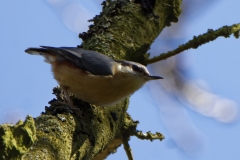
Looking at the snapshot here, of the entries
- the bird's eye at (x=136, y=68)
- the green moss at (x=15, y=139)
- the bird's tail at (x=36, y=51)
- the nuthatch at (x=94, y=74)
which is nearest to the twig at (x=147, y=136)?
the nuthatch at (x=94, y=74)

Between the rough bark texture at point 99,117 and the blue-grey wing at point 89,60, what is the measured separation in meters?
0.07

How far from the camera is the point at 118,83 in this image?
313 cm

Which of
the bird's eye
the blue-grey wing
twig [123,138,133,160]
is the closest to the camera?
twig [123,138,133,160]

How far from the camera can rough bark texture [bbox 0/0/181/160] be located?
4.53 feet

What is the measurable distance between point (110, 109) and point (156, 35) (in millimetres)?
859

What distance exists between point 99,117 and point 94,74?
0.54 metres

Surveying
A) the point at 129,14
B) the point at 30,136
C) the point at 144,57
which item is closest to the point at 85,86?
the point at 144,57

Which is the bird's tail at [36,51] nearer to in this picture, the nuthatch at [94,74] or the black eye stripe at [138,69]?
the nuthatch at [94,74]

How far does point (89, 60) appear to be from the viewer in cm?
299

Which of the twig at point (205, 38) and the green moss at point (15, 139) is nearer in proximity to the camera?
the green moss at point (15, 139)

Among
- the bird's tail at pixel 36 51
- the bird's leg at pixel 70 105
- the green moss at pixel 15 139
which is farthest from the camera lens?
the bird's tail at pixel 36 51

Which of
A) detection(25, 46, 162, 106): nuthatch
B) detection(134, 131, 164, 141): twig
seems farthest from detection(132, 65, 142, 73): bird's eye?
detection(134, 131, 164, 141): twig

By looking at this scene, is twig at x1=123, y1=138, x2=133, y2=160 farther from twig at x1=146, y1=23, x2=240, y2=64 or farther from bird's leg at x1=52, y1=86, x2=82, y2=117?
twig at x1=146, y1=23, x2=240, y2=64

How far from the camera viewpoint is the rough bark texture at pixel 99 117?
54.4 inches
